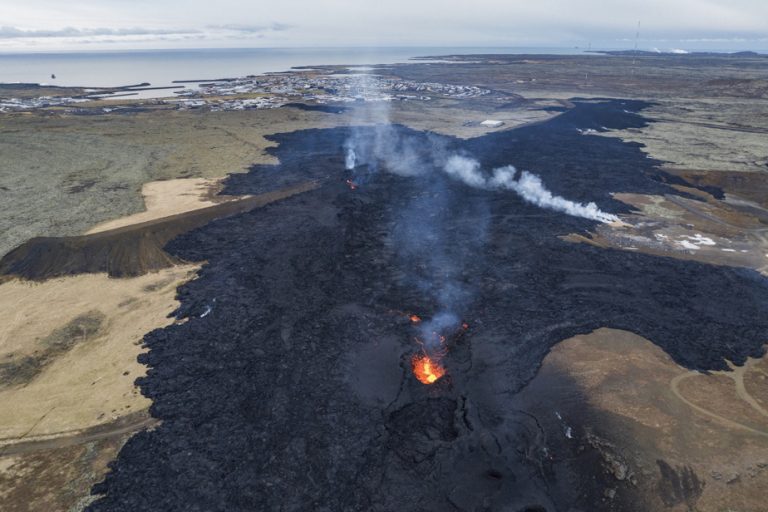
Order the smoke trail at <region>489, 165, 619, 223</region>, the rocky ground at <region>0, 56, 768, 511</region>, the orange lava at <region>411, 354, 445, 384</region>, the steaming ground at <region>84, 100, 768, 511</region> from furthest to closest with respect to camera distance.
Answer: the smoke trail at <region>489, 165, 619, 223</region> < the orange lava at <region>411, 354, 445, 384</region> < the rocky ground at <region>0, 56, 768, 511</region> < the steaming ground at <region>84, 100, 768, 511</region>

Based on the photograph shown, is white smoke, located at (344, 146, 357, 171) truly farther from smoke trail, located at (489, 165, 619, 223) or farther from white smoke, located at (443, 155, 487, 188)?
smoke trail, located at (489, 165, 619, 223)

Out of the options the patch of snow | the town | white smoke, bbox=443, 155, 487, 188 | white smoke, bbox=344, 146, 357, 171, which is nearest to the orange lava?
the patch of snow

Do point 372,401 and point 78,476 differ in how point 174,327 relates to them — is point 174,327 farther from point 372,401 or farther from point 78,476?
point 372,401

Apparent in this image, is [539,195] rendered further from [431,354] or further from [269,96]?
[269,96]

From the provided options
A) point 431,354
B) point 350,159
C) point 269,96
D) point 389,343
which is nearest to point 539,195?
point 350,159

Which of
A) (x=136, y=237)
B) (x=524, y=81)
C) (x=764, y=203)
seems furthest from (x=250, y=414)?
(x=524, y=81)
